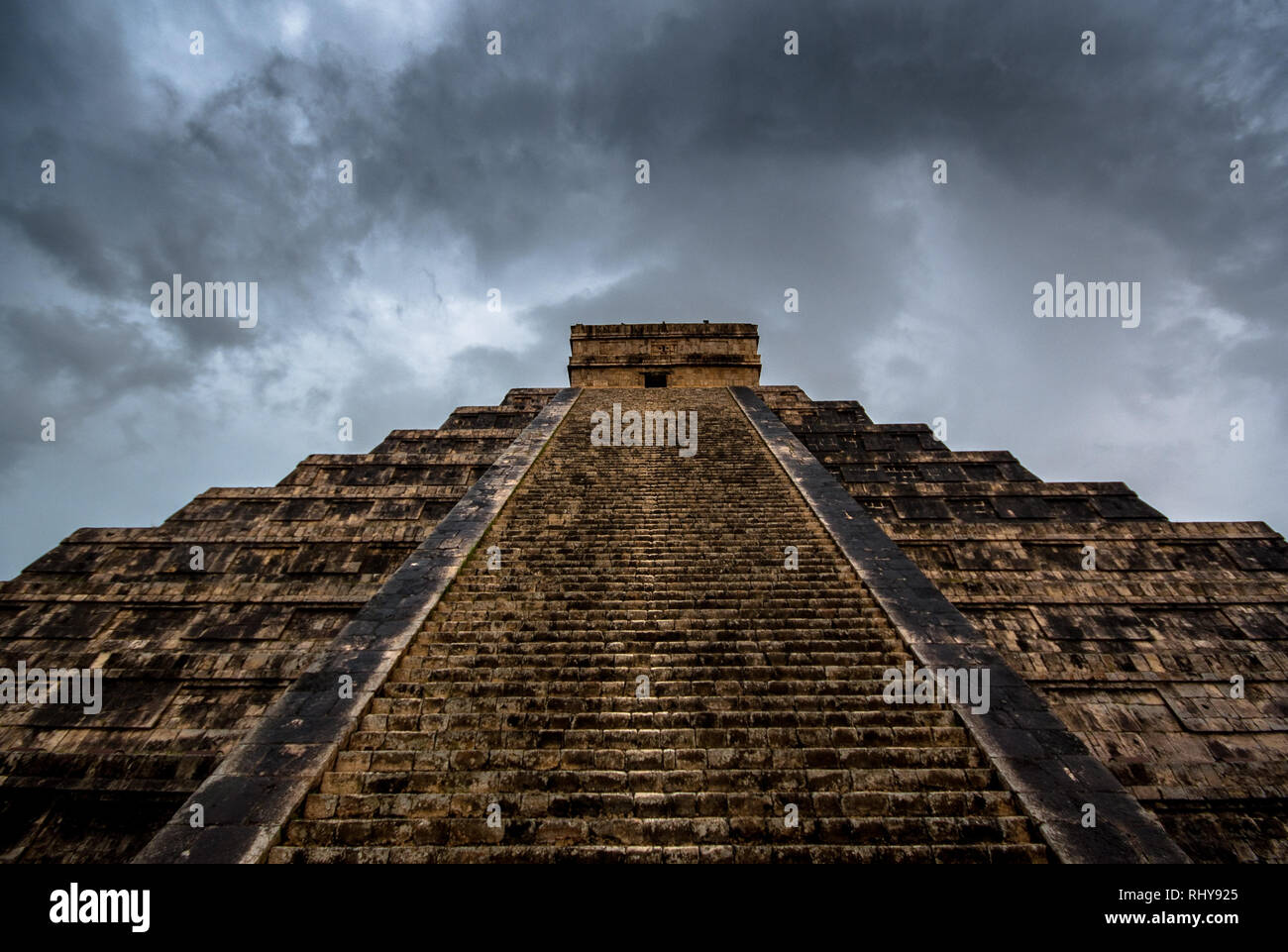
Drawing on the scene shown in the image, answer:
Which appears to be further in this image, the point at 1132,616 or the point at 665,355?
the point at 665,355

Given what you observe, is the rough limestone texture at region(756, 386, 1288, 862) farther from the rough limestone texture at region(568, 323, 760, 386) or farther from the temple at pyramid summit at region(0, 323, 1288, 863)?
the rough limestone texture at region(568, 323, 760, 386)

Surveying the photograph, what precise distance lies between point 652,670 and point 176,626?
22.1ft

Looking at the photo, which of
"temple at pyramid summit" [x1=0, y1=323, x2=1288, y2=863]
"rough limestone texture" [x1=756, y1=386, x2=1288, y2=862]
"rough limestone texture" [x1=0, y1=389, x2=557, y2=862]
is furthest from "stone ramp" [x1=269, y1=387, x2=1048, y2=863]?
"rough limestone texture" [x1=756, y1=386, x2=1288, y2=862]

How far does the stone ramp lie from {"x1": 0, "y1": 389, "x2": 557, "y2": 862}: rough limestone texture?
2.38m

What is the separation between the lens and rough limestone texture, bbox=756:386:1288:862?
5.55 metres

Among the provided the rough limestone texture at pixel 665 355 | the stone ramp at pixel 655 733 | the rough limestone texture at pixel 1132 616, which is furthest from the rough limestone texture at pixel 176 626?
the rough limestone texture at pixel 1132 616

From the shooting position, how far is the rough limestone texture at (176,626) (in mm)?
5398

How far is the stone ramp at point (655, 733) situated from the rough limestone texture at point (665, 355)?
36.5 ft

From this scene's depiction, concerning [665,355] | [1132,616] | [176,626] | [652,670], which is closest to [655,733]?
[652,670]

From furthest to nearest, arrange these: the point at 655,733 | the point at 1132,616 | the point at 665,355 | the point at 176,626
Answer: the point at 665,355
the point at 1132,616
the point at 176,626
the point at 655,733

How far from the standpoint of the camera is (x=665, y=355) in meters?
18.2

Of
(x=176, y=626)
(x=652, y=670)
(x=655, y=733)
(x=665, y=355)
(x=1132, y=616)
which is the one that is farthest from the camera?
(x=665, y=355)

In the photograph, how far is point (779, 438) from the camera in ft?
38.0

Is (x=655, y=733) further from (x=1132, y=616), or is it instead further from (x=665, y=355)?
(x=665, y=355)
